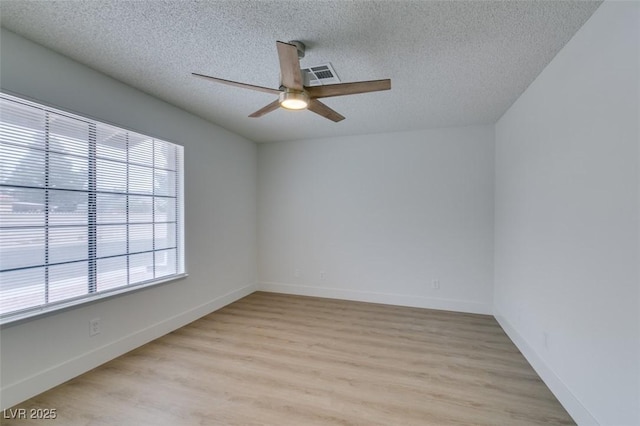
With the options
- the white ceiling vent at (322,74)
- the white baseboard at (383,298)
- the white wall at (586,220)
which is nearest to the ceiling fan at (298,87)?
the white ceiling vent at (322,74)

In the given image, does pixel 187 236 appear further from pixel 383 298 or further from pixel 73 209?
pixel 383 298

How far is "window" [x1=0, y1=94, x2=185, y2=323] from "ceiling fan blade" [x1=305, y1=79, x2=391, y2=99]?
199 centimetres

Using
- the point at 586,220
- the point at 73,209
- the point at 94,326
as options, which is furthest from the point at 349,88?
the point at 94,326

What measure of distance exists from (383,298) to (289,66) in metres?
3.45

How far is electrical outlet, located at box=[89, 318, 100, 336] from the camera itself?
7.41 ft

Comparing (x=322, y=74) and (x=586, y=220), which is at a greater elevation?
(x=322, y=74)

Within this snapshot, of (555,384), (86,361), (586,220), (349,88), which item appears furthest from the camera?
(86,361)

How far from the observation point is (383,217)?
159 inches

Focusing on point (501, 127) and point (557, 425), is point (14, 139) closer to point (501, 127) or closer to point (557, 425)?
point (557, 425)

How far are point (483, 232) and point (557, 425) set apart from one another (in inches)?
91.2

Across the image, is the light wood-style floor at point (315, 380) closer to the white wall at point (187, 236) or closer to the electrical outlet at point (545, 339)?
the white wall at point (187, 236)

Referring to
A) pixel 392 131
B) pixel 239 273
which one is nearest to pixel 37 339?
pixel 239 273

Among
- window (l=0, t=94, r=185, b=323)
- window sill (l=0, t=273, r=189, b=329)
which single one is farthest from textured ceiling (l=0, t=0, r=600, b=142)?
window sill (l=0, t=273, r=189, b=329)

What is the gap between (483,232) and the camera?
11.8ft
